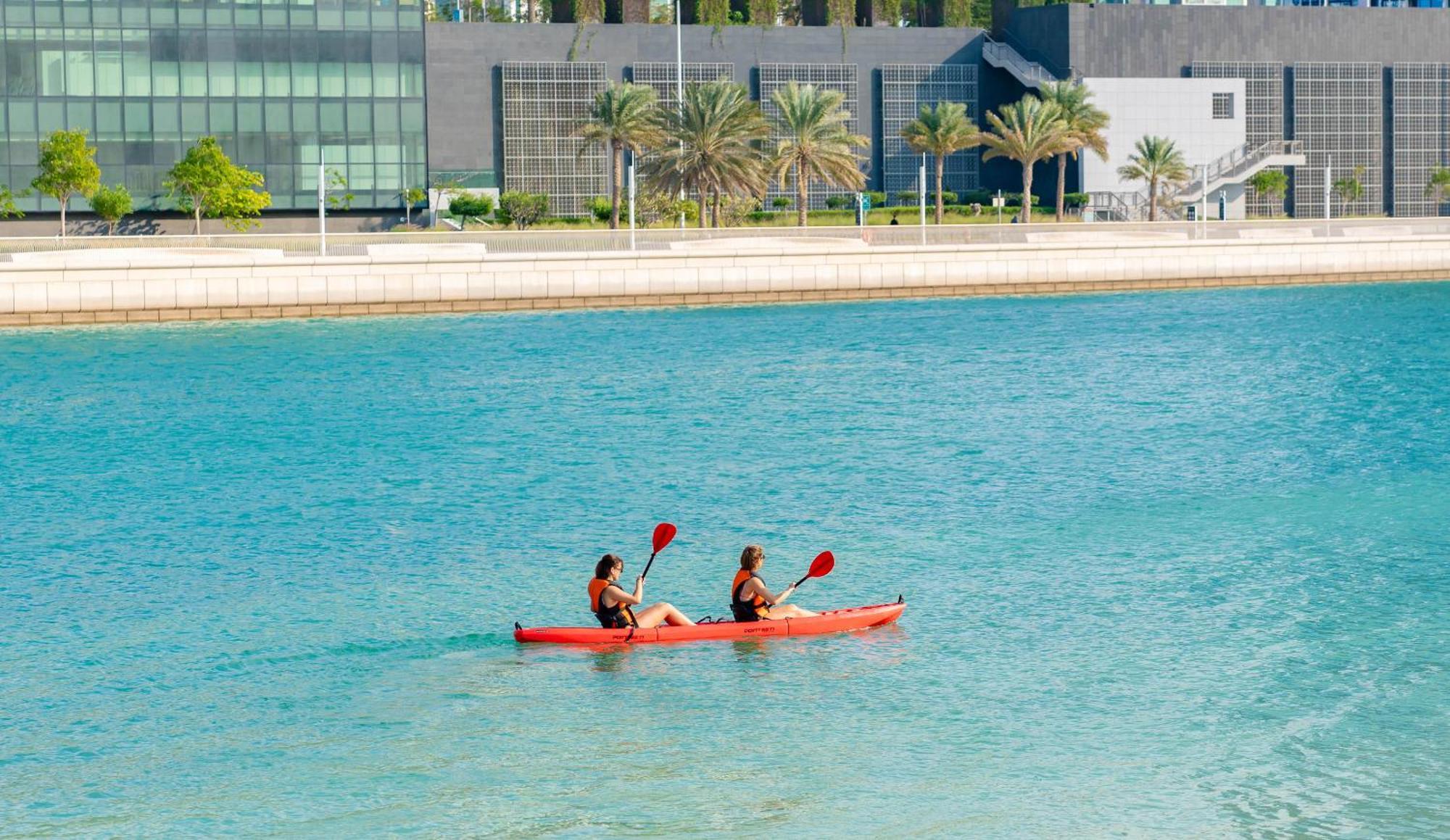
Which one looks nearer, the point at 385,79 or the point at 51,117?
the point at 51,117

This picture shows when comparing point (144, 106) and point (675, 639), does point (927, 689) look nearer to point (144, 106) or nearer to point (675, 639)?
point (675, 639)

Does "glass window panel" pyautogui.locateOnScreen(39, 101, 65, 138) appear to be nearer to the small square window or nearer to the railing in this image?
the railing

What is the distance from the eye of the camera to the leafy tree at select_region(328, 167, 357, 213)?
83812 millimetres

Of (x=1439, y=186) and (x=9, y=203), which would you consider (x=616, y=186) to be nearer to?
(x=9, y=203)

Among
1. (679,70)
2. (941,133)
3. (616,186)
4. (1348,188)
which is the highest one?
(679,70)

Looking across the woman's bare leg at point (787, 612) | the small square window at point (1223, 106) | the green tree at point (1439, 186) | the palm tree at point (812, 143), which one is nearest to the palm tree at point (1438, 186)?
the green tree at point (1439, 186)

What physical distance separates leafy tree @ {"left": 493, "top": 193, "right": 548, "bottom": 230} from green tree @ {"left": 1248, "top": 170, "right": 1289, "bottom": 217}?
36768 mm

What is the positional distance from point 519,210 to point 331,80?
10.1m

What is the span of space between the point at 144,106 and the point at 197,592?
212 ft

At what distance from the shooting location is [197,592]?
23359 mm

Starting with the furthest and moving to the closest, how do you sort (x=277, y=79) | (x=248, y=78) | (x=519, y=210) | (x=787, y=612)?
(x=519, y=210) < (x=277, y=79) < (x=248, y=78) < (x=787, y=612)

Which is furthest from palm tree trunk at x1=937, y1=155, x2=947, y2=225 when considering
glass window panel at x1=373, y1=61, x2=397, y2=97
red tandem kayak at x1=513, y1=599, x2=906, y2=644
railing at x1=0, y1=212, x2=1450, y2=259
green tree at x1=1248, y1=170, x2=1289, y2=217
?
red tandem kayak at x1=513, y1=599, x2=906, y2=644

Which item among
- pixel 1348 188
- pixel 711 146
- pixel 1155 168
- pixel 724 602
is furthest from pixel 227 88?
pixel 724 602

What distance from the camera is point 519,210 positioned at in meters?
86.1
